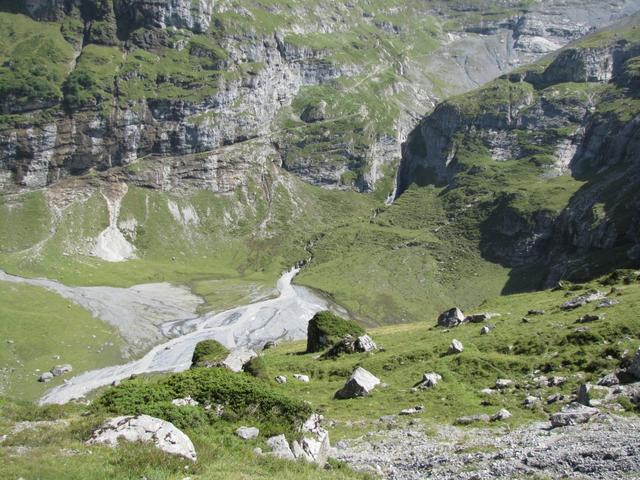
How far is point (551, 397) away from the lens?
35.9 meters

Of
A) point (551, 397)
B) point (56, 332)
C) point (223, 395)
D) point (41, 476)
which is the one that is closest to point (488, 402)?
point (551, 397)

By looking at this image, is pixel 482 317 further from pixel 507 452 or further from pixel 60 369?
pixel 60 369

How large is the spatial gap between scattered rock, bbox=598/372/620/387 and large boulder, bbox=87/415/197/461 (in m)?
26.8

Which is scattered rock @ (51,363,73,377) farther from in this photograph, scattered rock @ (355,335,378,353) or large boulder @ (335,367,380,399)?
large boulder @ (335,367,380,399)

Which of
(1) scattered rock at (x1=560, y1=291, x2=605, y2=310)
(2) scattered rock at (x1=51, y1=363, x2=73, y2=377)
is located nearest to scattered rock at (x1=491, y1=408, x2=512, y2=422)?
(1) scattered rock at (x1=560, y1=291, x2=605, y2=310)

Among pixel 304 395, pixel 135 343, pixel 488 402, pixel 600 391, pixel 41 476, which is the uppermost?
pixel 41 476

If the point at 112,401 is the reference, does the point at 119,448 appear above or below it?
above

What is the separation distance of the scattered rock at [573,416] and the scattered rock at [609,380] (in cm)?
521

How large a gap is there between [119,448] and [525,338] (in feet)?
133

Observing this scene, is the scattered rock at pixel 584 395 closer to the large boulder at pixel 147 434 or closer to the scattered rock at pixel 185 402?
the scattered rock at pixel 185 402

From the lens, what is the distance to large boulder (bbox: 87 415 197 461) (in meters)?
21.0

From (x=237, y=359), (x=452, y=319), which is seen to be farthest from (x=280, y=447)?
(x=452, y=319)

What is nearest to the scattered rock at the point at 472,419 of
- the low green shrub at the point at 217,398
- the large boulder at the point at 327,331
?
the low green shrub at the point at 217,398

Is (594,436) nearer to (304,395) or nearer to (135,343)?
(304,395)
